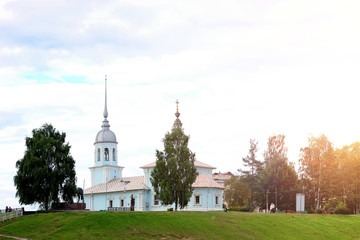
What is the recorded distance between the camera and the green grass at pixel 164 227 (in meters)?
43.2

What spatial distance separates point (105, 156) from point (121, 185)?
386 inches

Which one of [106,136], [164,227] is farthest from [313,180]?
[164,227]

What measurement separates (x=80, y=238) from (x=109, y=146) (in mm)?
59283

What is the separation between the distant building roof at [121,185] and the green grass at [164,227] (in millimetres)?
32309

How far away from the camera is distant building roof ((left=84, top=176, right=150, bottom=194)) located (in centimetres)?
8881

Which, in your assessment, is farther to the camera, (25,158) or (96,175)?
(96,175)

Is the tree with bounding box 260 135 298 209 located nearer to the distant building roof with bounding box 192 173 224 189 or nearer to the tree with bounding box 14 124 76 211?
the distant building roof with bounding box 192 173 224 189

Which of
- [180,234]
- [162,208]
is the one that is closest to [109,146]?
[162,208]

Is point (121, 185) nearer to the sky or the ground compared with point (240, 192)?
nearer to the sky

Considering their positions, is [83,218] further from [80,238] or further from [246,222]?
[246,222]

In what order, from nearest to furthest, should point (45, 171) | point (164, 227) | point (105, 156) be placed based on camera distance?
point (164, 227) < point (45, 171) < point (105, 156)

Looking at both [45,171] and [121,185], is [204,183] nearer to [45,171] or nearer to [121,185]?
[121,185]

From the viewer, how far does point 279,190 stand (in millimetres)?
87500

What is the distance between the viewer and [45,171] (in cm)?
5909
